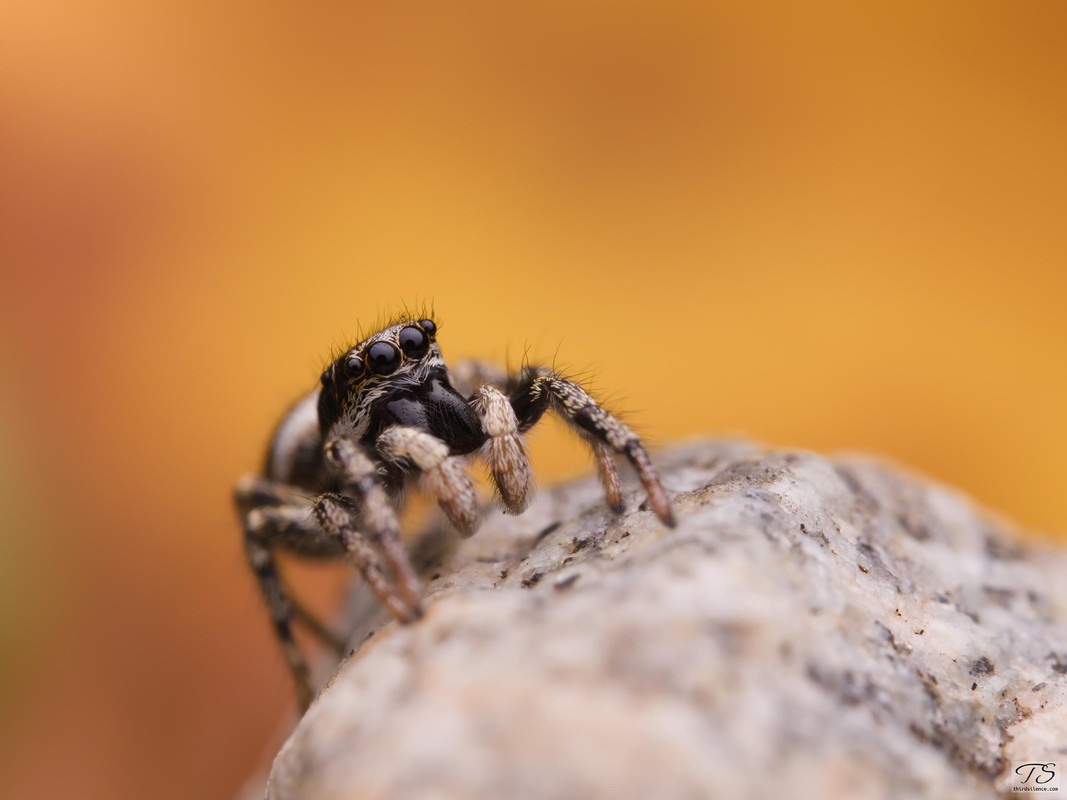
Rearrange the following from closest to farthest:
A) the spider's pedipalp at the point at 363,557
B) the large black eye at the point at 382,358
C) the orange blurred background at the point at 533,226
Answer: the spider's pedipalp at the point at 363,557, the large black eye at the point at 382,358, the orange blurred background at the point at 533,226

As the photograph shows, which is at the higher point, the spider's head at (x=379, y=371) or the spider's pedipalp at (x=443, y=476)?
the spider's head at (x=379, y=371)

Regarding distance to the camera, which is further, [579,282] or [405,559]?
[579,282]

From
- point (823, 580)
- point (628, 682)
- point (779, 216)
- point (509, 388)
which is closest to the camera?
A: point (628, 682)

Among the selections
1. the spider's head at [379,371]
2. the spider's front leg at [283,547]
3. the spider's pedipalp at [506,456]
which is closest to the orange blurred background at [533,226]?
the spider's front leg at [283,547]

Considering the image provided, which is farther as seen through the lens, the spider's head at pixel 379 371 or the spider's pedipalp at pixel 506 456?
the spider's head at pixel 379 371

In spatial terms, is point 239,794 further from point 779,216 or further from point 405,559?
point 779,216

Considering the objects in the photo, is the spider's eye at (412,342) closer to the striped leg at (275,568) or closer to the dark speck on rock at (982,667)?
the striped leg at (275,568)

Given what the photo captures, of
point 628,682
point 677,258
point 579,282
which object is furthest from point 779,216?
point 628,682
